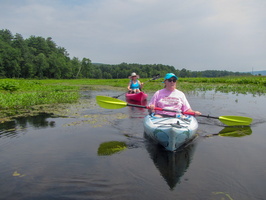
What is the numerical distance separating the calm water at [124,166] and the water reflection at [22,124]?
4 centimetres

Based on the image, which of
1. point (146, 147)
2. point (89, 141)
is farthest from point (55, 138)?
point (146, 147)

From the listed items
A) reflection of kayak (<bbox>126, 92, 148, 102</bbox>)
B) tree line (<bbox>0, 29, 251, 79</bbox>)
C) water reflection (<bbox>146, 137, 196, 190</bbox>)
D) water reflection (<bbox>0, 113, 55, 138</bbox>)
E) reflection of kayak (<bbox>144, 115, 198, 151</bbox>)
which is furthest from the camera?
tree line (<bbox>0, 29, 251, 79</bbox>)

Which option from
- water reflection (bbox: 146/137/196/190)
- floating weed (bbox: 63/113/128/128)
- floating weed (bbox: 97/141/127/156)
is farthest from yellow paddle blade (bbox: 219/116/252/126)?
floating weed (bbox: 63/113/128/128)

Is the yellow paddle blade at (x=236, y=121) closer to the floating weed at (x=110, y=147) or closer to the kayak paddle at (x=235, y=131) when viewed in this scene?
the kayak paddle at (x=235, y=131)

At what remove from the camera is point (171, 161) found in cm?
499

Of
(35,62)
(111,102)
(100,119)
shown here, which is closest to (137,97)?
(100,119)

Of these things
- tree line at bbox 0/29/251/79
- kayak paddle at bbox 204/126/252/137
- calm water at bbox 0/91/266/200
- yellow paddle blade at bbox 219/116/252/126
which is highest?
tree line at bbox 0/29/251/79

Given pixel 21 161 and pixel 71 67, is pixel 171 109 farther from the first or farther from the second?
pixel 71 67

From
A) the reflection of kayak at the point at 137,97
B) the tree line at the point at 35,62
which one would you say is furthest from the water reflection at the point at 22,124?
the tree line at the point at 35,62

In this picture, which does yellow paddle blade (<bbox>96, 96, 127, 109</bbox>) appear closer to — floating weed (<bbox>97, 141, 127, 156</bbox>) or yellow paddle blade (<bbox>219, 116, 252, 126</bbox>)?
floating weed (<bbox>97, 141, 127, 156</bbox>)

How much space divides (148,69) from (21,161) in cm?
11330

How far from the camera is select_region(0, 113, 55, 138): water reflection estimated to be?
7.15m

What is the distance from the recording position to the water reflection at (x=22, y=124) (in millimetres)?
7150

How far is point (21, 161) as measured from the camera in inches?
197
